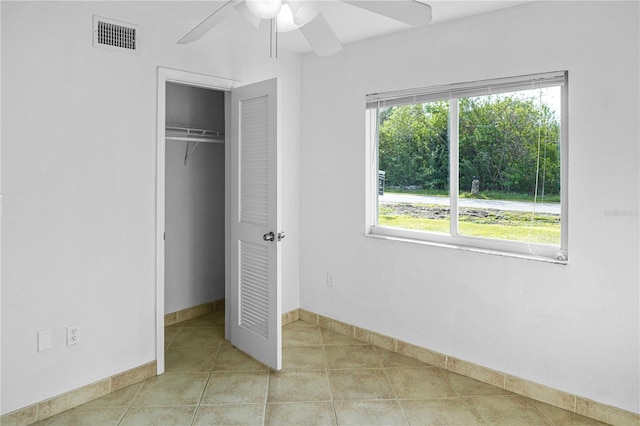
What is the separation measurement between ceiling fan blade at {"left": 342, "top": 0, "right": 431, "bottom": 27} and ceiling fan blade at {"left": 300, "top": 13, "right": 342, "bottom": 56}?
0.25 m

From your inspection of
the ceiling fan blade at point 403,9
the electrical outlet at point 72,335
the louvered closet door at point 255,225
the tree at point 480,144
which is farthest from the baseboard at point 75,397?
the ceiling fan blade at point 403,9

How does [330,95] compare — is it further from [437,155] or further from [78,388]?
[78,388]

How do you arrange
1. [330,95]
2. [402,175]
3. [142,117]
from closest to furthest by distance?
[142,117]
[402,175]
[330,95]

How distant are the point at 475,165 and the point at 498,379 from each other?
1425 millimetres

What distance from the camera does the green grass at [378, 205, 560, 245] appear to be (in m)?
2.69

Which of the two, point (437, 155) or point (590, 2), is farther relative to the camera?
point (437, 155)

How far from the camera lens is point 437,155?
319 centimetres

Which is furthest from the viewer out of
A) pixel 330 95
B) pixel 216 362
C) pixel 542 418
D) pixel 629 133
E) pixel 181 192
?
pixel 181 192

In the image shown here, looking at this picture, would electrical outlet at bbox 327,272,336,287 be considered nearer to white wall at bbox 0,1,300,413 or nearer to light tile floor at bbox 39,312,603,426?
light tile floor at bbox 39,312,603,426

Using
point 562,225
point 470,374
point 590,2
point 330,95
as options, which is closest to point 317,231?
point 330,95

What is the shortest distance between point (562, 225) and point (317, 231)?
1.96 m

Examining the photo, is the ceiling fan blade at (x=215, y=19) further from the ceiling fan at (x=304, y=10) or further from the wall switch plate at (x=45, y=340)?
the wall switch plate at (x=45, y=340)

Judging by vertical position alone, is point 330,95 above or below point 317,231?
above

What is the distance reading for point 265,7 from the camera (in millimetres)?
1433
